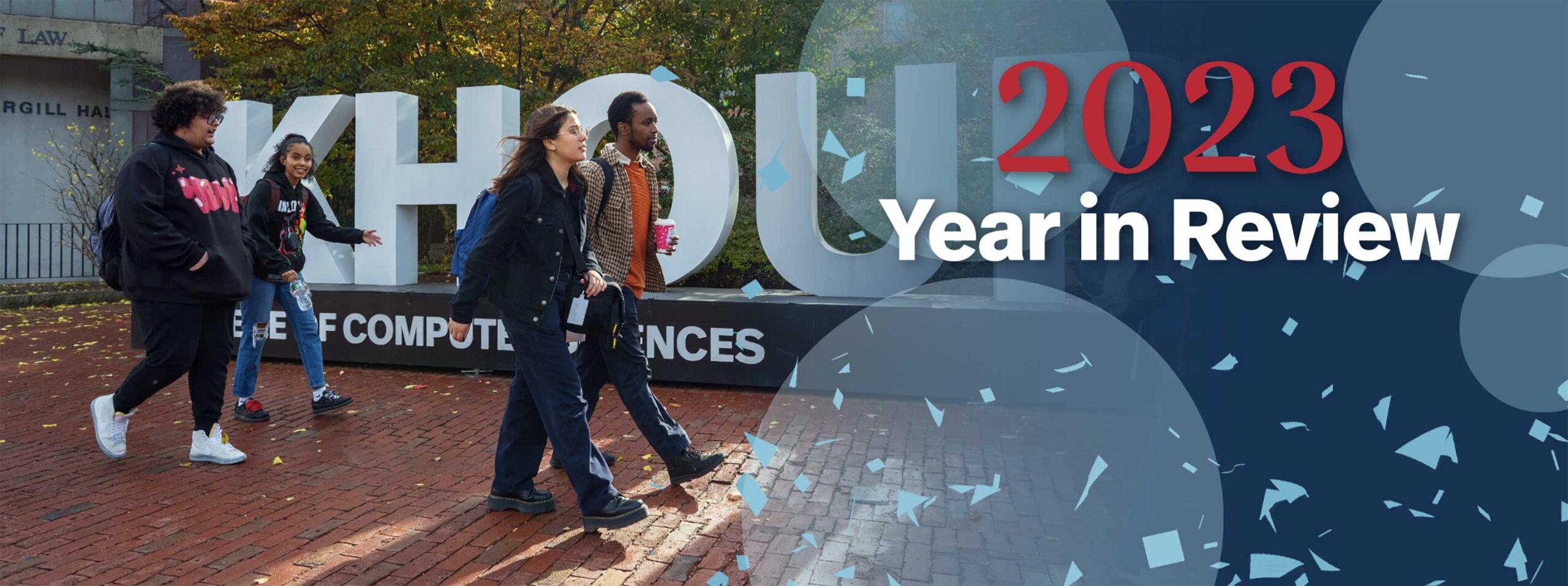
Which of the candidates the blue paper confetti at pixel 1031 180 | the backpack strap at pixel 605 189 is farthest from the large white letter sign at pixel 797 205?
the backpack strap at pixel 605 189

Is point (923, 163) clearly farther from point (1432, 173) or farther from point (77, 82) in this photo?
point (77, 82)

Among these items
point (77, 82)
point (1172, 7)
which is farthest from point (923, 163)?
point (77, 82)

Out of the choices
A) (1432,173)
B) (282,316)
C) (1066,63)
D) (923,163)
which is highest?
(1066,63)

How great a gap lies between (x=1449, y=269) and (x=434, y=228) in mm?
17615

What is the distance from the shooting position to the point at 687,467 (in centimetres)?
462

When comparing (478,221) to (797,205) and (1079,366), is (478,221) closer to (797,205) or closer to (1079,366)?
(797,205)

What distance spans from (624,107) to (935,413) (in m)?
2.88

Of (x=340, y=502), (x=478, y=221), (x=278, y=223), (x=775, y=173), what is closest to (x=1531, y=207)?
(x=478, y=221)

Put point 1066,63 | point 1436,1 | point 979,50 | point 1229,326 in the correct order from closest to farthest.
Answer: point 1436,1 < point 1229,326 < point 1066,63 < point 979,50

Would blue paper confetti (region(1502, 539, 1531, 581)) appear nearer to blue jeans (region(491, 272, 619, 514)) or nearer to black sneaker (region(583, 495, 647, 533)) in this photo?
black sneaker (region(583, 495, 647, 533))

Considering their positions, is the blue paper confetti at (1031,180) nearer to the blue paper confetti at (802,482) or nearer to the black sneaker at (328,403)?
the blue paper confetti at (802,482)

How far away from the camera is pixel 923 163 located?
24.2ft

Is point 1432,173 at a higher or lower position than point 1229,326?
higher

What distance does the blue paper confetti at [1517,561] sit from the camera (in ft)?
10.3
